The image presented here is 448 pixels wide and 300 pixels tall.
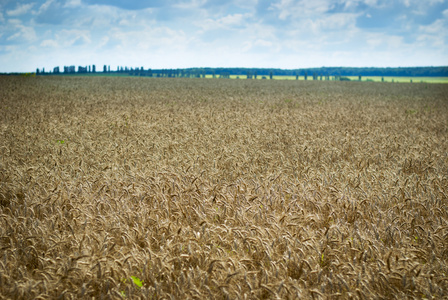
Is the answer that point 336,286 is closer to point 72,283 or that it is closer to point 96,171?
point 72,283

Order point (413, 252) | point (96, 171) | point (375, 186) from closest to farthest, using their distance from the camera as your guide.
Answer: point (413, 252), point (375, 186), point (96, 171)

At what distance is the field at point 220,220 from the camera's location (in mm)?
3039

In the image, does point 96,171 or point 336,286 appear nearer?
point 336,286

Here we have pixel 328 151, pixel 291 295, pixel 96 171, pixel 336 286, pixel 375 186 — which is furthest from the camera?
pixel 328 151

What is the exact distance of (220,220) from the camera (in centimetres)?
455

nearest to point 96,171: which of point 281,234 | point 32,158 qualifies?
point 32,158

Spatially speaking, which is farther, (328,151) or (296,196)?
(328,151)

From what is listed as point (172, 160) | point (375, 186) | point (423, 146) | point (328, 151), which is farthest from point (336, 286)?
point (423, 146)

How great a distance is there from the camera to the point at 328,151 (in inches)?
334

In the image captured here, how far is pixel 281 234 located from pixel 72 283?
224 cm

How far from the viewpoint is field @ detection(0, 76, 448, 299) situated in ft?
9.97

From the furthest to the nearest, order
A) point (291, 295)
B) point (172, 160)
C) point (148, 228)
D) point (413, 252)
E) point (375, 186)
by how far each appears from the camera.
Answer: point (172, 160) < point (375, 186) < point (148, 228) < point (413, 252) < point (291, 295)

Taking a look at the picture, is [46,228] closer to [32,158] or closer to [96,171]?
[96,171]

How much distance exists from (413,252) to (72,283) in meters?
3.64
